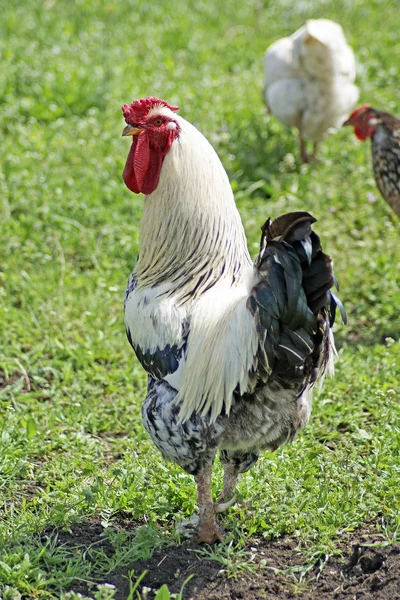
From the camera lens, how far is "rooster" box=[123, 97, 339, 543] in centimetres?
304

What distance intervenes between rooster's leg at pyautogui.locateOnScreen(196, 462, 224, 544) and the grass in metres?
0.08

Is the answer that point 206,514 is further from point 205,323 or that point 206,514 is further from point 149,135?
point 149,135

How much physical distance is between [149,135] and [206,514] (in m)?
1.68

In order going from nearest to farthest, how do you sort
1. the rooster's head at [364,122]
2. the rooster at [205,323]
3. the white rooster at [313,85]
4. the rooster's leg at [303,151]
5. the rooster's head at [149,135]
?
1. the rooster at [205,323]
2. the rooster's head at [149,135]
3. the rooster's head at [364,122]
4. the white rooster at [313,85]
5. the rooster's leg at [303,151]

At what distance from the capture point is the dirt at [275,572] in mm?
3229

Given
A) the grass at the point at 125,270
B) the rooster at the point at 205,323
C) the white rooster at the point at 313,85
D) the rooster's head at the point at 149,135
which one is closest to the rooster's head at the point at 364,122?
the grass at the point at 125,270

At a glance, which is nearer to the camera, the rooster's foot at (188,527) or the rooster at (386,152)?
the rooster's foot at (188,527)

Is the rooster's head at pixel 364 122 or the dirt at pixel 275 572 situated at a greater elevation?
the rooster's head at pixel 364 122

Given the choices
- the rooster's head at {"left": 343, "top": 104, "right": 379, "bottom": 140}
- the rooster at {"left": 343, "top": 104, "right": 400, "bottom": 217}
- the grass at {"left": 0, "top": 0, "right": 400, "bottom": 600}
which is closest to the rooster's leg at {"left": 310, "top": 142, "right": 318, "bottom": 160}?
the grass at {"left": 0, "top": 0, "right": 400, "bottom": 600}

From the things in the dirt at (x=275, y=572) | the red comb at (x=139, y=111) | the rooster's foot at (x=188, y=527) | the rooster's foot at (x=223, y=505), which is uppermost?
the red comb at (x=139, y=111)

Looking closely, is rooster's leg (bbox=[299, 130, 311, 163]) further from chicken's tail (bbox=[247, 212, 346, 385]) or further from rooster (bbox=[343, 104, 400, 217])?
chicken's tail (bbox=[247, 212, 346, 385])

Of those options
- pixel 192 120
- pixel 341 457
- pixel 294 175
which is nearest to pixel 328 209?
pixel 294 175

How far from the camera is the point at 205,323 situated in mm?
3215

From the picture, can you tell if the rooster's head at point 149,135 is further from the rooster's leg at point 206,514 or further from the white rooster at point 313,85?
the white rooster at point 313,85
